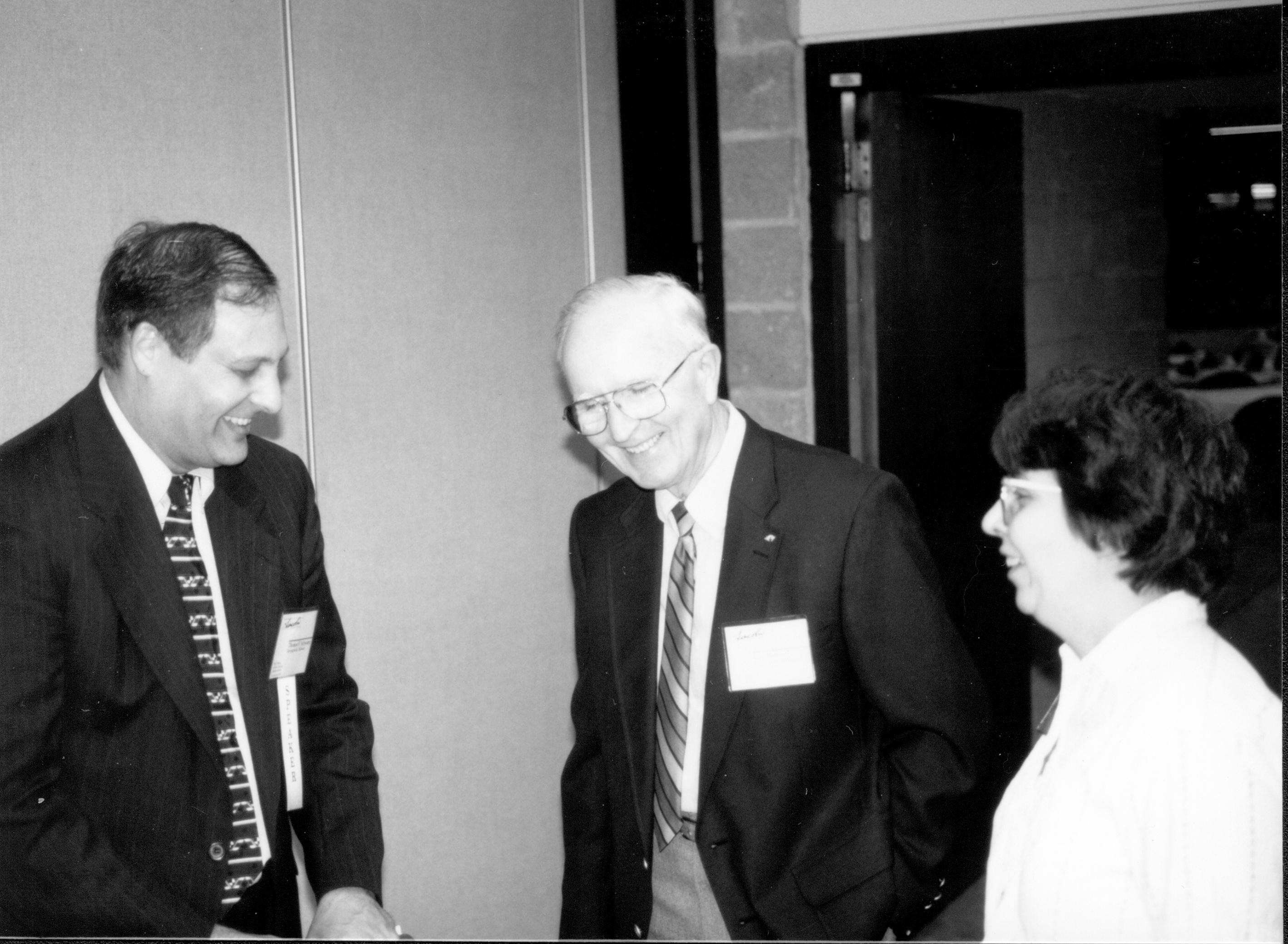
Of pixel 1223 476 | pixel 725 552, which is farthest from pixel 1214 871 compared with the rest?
pixel 725 552

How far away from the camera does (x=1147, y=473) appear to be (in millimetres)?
1416

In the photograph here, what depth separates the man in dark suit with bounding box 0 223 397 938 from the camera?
5.04 feet

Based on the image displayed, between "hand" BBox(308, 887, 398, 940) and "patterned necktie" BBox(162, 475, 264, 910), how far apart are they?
16cm

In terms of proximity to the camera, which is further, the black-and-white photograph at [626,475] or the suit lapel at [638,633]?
the suit lapel at [638,633]

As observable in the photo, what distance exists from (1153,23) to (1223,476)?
1.52 m

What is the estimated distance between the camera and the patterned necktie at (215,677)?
5.49 ft

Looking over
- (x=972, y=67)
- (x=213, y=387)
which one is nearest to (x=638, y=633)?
(x=213, y=387)

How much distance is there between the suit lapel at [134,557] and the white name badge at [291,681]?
16 cm

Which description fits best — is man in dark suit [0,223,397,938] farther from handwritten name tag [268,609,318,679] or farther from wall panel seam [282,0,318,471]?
wall panel seam [282,0,318,471]

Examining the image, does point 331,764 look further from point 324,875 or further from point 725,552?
point 725,552

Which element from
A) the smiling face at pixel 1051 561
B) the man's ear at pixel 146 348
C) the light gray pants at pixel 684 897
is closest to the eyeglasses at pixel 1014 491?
the smiling face at pixel 1051 561

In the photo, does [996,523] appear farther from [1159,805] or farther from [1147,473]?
[1159,805]

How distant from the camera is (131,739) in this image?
1.61 metres

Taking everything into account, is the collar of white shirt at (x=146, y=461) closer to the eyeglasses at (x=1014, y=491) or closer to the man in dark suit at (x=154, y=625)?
the man in dark suit at (x=154, y=625)
